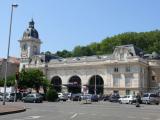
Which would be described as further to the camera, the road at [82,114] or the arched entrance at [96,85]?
the arched entrance at [96,85]

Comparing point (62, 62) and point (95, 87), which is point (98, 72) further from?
point (62, 62)

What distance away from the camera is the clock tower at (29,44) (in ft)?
383

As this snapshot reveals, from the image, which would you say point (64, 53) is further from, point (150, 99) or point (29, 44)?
point (150, 99)

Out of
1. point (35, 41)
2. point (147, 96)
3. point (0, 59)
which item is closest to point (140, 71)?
point (147, 96)

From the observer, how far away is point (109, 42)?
117 meters

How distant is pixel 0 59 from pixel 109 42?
4417 centimetres

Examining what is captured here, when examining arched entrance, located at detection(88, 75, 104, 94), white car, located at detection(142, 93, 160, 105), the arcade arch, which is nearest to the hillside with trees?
the arcade arch

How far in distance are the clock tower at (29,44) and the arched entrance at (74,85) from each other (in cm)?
1902

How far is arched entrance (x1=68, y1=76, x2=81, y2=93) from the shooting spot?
101481 mm

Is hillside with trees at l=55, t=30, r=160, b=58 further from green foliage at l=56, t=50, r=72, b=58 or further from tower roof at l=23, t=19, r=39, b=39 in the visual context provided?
tower roof at l=23, t=19, r=39, b=39

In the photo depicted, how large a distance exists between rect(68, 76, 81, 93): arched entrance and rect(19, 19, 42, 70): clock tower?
1902cm

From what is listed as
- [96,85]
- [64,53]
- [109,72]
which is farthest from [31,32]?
[109,72]

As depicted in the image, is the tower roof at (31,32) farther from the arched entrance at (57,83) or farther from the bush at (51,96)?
the bush at (51,96)

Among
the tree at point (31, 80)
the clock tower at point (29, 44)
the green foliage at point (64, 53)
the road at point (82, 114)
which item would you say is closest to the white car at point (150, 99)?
the road at point (82, 114)
